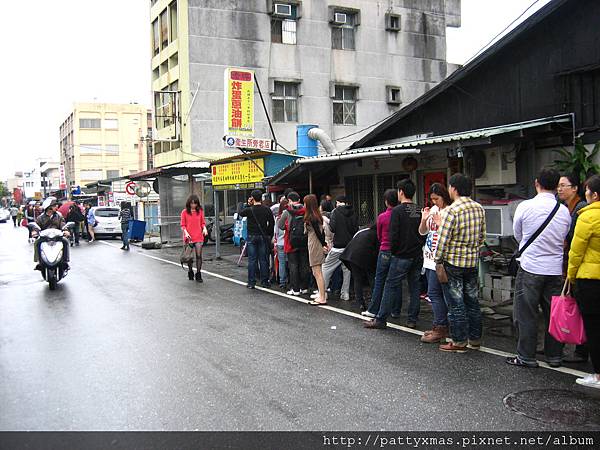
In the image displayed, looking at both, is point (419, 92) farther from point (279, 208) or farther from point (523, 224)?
point (523, 224)

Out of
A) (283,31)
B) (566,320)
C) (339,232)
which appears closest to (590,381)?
(566,320)

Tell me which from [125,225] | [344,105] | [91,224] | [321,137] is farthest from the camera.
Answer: [344,105]

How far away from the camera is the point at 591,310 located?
522cm

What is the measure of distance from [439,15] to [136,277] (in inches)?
945

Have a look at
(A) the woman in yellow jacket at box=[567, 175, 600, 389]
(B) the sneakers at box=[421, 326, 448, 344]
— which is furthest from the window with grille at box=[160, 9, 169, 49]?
(A) the woman in yellow jacket at box=[567, 175, 600, 389]

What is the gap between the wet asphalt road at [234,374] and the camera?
458 centimetres

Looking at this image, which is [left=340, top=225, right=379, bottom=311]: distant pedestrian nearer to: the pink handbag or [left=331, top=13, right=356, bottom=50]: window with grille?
the pink handbag

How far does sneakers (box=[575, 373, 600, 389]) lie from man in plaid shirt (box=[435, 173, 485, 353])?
1.44 meters

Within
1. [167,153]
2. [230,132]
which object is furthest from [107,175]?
[230,132]

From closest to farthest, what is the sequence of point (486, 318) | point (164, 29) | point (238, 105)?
1. point (486, 318)
2. point (238, 105)
3. point (164, 29)

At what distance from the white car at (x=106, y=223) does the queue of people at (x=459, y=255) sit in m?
19.6

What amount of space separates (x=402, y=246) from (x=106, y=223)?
2270 cm

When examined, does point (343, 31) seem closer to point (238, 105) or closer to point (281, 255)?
point (238, 105)

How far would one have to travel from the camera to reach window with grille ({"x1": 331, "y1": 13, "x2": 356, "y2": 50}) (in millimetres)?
27309
